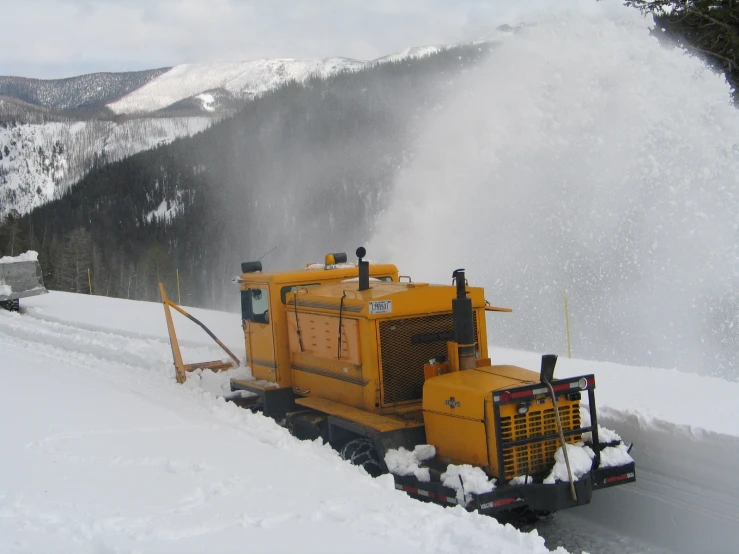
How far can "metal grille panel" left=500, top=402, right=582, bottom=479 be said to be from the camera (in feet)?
19.6

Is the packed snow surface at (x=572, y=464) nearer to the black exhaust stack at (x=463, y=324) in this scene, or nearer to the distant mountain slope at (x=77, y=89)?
the black exhaust stack at (x=463, y=324)

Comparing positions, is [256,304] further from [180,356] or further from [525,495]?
[525,495]

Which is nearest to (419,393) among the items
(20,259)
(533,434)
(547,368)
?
(533,434)

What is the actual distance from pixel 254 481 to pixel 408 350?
227cm

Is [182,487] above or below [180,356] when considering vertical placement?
below

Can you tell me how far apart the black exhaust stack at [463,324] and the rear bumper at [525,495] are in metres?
1.23

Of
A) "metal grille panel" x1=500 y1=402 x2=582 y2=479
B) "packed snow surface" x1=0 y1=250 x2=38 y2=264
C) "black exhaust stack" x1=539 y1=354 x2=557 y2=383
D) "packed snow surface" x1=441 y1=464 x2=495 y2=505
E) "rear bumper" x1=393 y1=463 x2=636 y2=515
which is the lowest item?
"rear bumper" x1=393 y1=463 x2=636 y2=515

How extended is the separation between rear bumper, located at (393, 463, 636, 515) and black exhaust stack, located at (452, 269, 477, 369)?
4.04 ft

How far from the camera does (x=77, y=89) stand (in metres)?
176

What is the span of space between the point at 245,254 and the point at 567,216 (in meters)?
56.5

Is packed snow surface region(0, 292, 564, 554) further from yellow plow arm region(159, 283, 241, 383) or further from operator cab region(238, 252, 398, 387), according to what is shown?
yellow plow arm region(159, 283, 241, 383)

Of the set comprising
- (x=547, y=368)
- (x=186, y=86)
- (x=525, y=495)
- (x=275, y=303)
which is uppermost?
(x=186, y=86)

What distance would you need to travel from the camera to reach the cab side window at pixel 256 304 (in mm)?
8953

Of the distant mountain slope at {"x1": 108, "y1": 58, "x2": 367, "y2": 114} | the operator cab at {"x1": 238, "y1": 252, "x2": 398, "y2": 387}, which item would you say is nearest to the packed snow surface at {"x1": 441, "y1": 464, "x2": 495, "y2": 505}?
the operator cab at {"x1": 238, "y1": 252, "x2": 398, "y2": 387}
